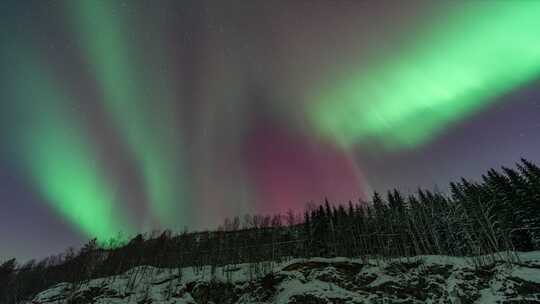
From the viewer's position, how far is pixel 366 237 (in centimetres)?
6938

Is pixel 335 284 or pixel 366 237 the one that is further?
pixel 366 237

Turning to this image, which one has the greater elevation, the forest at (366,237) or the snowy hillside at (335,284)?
the forest at (366,237)

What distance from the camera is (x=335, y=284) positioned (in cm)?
4681

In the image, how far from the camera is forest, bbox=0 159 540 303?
52031mm

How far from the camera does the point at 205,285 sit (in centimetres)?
5366

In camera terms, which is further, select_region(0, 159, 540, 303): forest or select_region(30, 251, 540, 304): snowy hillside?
select_region(0, 159, 540, 303): forest

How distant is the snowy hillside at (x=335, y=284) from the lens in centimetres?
3703

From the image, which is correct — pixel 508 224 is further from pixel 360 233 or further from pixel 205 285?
pixel 205 285

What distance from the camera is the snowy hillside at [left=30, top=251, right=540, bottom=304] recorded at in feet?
121

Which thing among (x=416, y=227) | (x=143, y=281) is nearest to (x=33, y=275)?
(x=143, y=281)

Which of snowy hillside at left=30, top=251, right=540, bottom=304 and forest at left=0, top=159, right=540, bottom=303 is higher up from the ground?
forest at left=0, top=159, right=540, bottom=303

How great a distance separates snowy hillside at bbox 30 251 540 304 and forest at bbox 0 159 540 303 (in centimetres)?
720

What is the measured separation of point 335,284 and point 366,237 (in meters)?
25.8

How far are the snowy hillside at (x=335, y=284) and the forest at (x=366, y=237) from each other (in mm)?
7199
